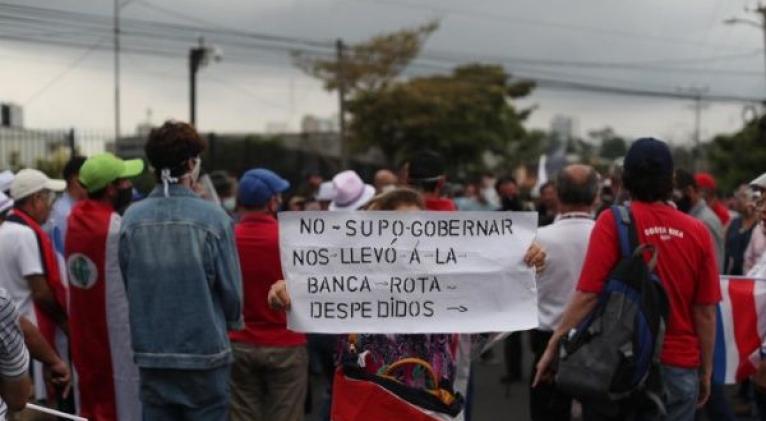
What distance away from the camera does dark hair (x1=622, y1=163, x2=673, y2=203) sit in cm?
459

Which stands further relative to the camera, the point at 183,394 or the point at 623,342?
the point at 183,394

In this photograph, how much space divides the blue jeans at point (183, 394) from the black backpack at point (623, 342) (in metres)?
1.49

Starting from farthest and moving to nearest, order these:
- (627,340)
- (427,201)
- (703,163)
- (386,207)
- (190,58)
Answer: (703,163) < (190,58) < (427,201) < (386,207) < (627,340)

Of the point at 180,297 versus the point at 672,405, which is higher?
the point at 180,297

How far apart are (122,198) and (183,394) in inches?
65.1

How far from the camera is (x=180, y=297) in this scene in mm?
4660

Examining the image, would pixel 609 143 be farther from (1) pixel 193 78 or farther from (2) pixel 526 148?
(1) pixel 193 78

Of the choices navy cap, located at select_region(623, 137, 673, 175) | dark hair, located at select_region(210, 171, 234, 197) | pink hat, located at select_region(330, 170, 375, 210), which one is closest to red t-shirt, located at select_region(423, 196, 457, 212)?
pink hat, located at select_region(330, 170, 375, 210)

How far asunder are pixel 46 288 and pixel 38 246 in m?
0.24

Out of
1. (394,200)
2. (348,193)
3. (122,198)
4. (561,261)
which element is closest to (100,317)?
(122,198)

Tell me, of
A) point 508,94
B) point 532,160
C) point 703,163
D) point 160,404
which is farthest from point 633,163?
point 703,163

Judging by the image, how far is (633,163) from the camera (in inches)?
181

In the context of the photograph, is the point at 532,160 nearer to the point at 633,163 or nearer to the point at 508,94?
the point at 508,94

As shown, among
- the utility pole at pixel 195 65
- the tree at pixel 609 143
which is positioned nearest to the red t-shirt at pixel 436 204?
the utility pole at pixel 195 65
